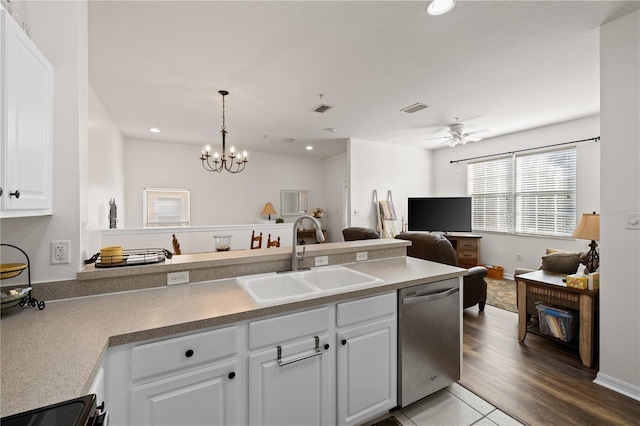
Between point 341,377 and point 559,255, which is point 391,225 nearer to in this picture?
point 559,255

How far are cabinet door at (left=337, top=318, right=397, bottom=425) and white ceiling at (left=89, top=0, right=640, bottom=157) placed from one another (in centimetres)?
216

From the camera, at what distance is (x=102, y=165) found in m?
3.80

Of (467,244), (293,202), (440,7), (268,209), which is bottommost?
(467,244)

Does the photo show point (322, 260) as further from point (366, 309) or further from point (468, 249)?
point (468, 249)

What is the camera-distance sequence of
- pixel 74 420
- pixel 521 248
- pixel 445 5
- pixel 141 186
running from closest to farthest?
pixel 74 420, pixel 445 5, pixel 521 248, pixel 141 186

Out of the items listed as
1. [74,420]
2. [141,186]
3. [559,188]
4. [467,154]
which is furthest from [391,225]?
[74,420]

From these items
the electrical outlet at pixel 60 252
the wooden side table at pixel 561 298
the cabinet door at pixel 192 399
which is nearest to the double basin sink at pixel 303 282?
the cabinet door at pixel 192 399

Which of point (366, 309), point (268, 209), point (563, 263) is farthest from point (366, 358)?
point (268, 209)

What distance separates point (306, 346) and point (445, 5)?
2.33 metres

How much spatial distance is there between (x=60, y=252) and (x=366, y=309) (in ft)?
5.39

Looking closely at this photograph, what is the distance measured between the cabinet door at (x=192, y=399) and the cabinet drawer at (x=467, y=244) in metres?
5.27

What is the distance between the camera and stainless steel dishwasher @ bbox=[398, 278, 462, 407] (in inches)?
71.1

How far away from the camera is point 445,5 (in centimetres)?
190

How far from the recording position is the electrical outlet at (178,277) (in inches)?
66.1
